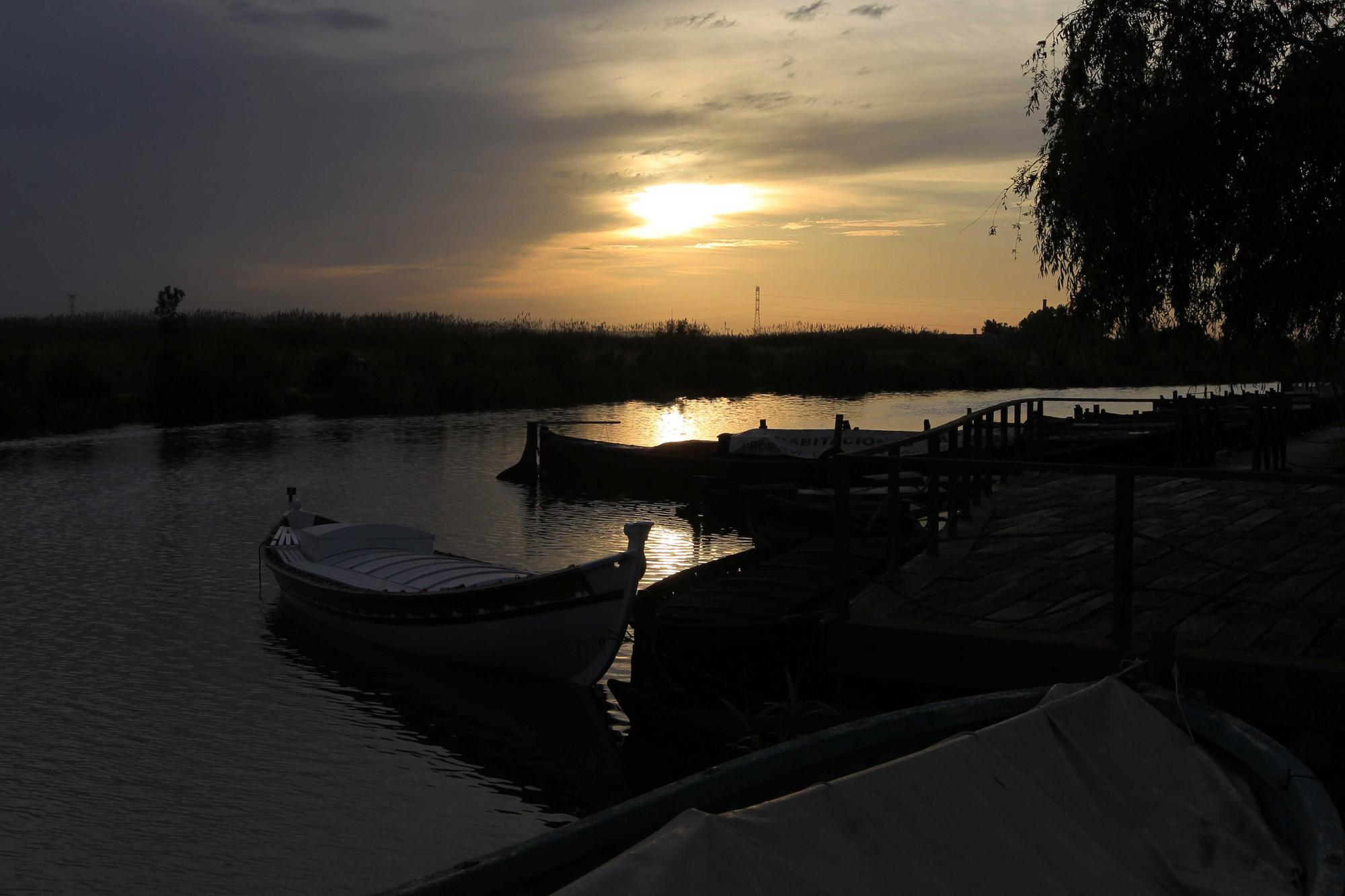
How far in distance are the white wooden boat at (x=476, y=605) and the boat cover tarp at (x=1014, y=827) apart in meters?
8.13

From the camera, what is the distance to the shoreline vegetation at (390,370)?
176 ft

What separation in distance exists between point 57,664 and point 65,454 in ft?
96.5

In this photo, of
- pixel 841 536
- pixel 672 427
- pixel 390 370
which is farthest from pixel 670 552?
pixel 390 370

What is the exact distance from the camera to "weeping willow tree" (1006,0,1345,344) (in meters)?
10.7

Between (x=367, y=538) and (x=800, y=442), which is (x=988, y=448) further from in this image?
(x=800, y=442)

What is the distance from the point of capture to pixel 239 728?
1209 centimetres

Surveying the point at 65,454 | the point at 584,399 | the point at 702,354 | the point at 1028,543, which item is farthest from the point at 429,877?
the point at 702,354

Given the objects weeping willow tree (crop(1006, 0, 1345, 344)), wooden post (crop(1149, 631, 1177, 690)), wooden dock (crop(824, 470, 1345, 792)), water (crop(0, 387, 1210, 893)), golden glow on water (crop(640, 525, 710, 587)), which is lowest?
water (crop(0, 387, 1210, 893))

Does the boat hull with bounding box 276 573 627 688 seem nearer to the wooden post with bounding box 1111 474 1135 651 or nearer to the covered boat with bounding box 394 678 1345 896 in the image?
Answer: the wooden post with bounding box 1111 474 1135 651

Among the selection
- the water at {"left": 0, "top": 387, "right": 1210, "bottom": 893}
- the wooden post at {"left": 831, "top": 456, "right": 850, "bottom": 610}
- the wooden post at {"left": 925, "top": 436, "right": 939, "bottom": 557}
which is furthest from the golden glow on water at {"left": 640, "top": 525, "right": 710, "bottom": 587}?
the wooden post at {"left": 831, "top": 456, "right": 850, "bottom": 610}

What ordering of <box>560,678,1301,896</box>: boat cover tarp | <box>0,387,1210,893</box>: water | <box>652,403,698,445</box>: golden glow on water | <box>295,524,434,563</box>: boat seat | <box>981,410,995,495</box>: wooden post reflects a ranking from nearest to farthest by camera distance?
1. <box>560,678,1301,896</box>: boat cover tarp
2. <box>0,387,1210,893</box>: water
3. <box>981,410,995,495</box>: wooden post
4. <box>295,524,434,563</box>: boat seat
5. <box>652,403,698,445</box>: golden glow on water

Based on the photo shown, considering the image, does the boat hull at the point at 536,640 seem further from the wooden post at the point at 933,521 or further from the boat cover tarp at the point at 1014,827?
the boat cover tarp at the point at 1014,827

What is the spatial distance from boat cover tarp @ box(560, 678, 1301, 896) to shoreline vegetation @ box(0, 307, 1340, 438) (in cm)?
1280

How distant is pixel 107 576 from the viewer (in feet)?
64.6
